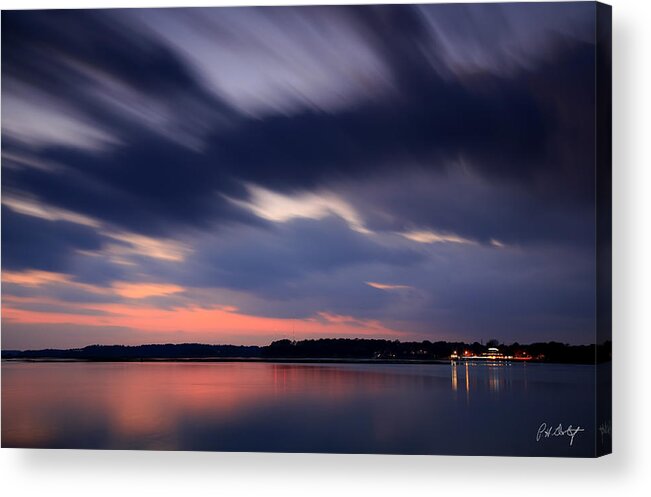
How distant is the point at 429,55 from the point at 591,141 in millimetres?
1360

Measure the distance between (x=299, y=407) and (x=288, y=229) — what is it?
1.42 metres

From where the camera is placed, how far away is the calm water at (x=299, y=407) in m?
7.05

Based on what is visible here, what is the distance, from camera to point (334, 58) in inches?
Result: 285

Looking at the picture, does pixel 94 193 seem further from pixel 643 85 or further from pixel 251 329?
pixel 643 85

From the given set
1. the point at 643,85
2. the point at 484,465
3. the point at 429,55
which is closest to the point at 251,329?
the point at 484,465

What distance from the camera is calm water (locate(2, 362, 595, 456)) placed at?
705 cm
